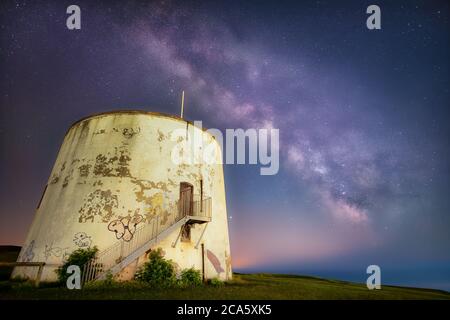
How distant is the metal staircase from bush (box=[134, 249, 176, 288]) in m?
0.76

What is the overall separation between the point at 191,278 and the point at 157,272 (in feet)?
6.23

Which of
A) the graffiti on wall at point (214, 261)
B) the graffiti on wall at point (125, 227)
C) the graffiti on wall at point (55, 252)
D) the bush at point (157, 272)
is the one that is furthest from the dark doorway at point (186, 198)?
the graffiti on wall at point (55, 252)

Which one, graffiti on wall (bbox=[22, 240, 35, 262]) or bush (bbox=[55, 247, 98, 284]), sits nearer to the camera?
bush (bbox=[55, 247, 98, 284])

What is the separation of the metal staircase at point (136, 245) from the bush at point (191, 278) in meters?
2.16

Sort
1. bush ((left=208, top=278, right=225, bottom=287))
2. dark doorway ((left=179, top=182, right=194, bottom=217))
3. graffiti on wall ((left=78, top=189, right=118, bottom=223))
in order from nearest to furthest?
graffiti on wall ((left=78, top=189, right=118, bottom=223)), bush ((left=208, top=278, right=225, bottom=287)), dark doorway ((left=179, top=182, right=194, bottom=217))

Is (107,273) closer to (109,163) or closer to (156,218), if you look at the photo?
(156,218)

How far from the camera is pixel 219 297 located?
1084 cm

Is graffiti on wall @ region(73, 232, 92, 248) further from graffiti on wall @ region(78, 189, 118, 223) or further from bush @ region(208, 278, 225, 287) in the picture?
bush @ region(208, 278, 225, 287)

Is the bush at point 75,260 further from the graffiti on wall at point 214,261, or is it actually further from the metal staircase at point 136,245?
the graffiti on wall at point 214,261

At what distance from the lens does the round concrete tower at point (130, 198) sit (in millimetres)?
14703

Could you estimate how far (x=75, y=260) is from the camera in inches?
529

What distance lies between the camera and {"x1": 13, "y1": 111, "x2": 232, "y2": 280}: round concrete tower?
1470cm

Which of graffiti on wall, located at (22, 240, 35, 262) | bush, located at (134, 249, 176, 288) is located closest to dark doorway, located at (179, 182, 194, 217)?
bush, located at (134, 249, 176, 288)
